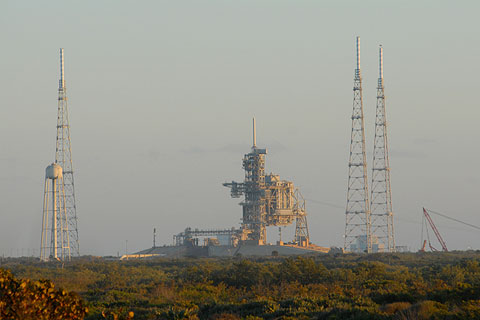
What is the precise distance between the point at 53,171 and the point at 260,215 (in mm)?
41818

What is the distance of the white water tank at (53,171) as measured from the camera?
4589 inches

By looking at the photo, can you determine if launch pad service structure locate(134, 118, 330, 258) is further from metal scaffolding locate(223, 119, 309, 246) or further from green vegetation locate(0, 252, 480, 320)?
green vegetation locate(0, 252, 480, 320)

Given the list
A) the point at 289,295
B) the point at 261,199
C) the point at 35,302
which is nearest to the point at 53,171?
the point at 261,199

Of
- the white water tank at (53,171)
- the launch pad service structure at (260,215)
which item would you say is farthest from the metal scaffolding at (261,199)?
the white water tank at (53,171)

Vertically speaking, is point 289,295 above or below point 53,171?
below

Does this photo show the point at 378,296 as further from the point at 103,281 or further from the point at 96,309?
the point at 103,281

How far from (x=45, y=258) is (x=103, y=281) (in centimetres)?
6237

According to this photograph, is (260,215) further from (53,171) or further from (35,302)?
(35,302)

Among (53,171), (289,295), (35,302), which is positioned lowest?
(289,295)

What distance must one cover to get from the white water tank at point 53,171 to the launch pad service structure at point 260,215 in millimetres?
35053

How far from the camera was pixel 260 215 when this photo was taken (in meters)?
144

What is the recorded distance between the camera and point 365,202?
117 m

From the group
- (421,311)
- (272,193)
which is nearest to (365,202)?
(272,193)

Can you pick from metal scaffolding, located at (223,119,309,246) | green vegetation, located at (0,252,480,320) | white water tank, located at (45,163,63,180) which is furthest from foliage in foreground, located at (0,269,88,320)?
metal scaffolding, located at (223,119,309,246)
